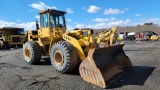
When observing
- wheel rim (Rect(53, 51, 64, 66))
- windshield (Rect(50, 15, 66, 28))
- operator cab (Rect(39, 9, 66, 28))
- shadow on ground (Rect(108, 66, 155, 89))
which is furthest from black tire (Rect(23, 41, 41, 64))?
shadow on ground (Rect(108, 66, 155, 89))

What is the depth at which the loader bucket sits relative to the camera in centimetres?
569

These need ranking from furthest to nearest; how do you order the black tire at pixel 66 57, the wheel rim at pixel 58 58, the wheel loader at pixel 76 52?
the wheel rim at pixel 58 58
the black tire at pixel 66 57
the wheel loader at pixel 76 52

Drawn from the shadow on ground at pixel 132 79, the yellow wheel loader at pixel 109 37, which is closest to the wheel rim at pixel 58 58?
the shadow on ground at pixel 132 79

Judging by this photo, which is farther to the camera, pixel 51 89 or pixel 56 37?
pixel 56 37

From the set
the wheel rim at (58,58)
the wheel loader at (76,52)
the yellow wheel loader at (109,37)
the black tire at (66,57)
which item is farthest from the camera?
the yellow wheel loader at (109,37)

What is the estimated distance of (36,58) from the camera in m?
9.41

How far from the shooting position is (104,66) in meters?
6.79

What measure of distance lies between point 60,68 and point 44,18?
3.22m

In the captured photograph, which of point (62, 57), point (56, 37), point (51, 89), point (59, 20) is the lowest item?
point (51, 89)

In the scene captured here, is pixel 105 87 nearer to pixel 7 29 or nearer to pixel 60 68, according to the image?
pixel 60 68

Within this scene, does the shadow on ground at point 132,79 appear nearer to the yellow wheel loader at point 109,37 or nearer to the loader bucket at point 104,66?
the loader bucket at point 104,66

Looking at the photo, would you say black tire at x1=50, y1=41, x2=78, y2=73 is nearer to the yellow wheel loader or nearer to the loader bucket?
the loader bucket

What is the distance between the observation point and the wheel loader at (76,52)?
5998 mm

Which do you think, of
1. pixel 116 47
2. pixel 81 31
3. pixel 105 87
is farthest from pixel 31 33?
pixel 105 87
